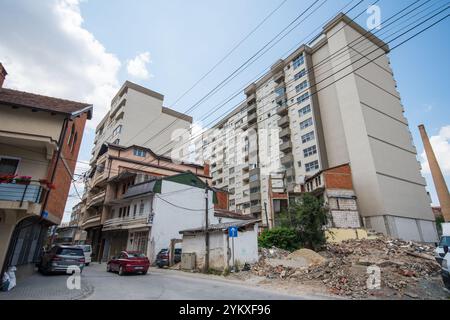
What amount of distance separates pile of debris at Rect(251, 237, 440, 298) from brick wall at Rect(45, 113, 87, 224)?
13923 millimetres

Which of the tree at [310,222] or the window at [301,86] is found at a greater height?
the window at [301,86]

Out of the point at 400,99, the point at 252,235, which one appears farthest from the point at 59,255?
the point at 400,99

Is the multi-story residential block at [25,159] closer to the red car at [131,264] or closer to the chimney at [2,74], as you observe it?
the chimney at [2,74]

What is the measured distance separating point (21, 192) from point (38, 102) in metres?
5.39

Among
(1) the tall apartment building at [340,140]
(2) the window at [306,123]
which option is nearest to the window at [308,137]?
(1) the tall apartment building at [340,140]

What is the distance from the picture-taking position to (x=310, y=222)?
23375 mm

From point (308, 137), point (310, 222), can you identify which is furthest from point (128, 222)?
point (308, 137)

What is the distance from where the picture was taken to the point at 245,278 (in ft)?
50.8

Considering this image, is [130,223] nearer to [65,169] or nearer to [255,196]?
[65,169]

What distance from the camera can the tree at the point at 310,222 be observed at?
2314 cm

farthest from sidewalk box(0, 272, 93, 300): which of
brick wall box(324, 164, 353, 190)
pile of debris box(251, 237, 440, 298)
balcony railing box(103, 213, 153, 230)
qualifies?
brick wall box(324, 164, 353, 190)

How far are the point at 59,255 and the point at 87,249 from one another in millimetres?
12775

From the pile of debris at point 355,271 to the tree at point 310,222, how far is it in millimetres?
1342

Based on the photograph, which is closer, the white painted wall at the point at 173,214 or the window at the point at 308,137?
the white painted wall at the point at 173,214
